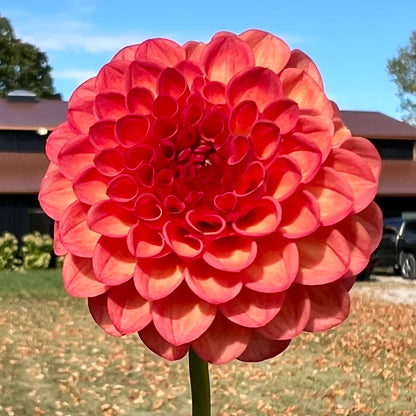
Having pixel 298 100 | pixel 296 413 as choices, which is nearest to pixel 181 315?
pixel 298 100

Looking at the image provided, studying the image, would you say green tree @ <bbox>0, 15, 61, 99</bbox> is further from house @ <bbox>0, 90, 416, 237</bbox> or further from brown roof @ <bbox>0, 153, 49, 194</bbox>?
brown roof @ <bbox>0, 153, 49, 194</bbox>

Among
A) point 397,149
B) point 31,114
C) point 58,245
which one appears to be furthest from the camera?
point 397,149

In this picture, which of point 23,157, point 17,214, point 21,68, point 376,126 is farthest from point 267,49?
point 21,68

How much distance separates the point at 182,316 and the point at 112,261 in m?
0.11

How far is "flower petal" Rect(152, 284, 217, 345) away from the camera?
3.05 feet

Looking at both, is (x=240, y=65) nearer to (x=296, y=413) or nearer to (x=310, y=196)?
(x=310, y=196)

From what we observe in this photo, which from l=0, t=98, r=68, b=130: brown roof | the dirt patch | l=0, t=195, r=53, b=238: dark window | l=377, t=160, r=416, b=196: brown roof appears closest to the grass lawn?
the dirt patch

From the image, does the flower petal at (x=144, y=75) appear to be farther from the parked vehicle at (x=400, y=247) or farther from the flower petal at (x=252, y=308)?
the parked vehicle at (x=400, y=247)

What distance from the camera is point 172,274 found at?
973mm

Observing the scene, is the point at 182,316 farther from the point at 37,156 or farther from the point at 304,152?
the point at 37,156

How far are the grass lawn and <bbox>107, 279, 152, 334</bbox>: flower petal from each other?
21.0 feet

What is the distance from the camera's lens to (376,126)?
86.7 feet

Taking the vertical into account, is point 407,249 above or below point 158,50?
below

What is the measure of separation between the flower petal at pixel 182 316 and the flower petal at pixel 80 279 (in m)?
0.08
